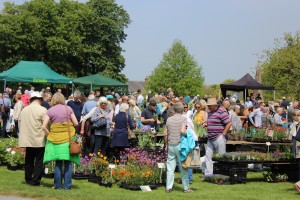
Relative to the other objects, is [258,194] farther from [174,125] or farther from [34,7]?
[34,7]

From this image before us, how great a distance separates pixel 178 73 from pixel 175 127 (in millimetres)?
69107

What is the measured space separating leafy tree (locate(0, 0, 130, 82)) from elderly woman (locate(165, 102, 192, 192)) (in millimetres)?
47589

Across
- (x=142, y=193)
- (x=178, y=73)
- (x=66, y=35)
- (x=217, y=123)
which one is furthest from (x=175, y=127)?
(x=178, y=73)

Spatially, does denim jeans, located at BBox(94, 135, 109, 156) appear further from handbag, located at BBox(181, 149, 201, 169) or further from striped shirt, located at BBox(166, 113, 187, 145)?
striped shirt, located at BBox(166, 113, 187, 145)

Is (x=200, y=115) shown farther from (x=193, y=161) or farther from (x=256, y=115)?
(x=256, y=115)

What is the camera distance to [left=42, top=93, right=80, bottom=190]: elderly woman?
10.3m

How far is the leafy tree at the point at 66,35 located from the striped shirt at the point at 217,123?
46209 mm

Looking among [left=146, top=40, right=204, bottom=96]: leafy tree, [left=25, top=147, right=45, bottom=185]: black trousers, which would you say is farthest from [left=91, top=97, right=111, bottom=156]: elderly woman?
[left=146, top=40, right=204, bottom=96]: leafy tree

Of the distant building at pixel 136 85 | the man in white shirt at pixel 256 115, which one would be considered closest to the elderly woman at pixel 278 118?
the man in white shirt at pixel 256 115

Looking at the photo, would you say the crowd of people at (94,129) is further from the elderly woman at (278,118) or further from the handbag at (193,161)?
the elderly woman at (278,118)

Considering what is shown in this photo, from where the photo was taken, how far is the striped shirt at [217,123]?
41.1 ft

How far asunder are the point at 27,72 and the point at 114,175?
21.4 meters

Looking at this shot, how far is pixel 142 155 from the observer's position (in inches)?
494

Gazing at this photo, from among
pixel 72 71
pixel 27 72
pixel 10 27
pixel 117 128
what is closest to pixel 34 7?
pixel 10 27
